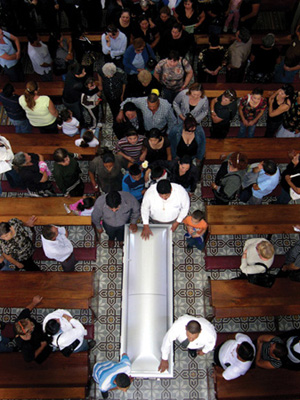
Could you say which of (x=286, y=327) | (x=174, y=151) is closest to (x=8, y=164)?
(x=174, y=151)

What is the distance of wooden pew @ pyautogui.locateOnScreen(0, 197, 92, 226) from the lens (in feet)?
16.4

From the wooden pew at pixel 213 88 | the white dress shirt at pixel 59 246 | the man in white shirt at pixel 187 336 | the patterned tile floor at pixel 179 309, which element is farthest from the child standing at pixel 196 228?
the wooden pew at pixel 213 88

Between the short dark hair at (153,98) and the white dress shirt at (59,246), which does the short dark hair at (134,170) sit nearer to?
the short dark hair at (153,98)

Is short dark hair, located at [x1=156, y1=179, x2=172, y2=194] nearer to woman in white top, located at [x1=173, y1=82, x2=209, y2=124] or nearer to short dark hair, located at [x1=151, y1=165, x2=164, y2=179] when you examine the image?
short dark hair, located at [x1=151, y1=165, x2=164, y2=179]

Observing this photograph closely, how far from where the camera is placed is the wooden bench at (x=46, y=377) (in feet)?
13.6

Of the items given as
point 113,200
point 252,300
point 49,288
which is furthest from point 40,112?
point 252,300

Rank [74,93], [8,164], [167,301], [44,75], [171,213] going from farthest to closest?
[44,75], [74,93], [8,164], [171,213], [167,301]

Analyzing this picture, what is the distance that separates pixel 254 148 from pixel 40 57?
13.3ft

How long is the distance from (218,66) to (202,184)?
2.08 m

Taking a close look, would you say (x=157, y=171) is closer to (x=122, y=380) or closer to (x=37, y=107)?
(x=37, y=107)

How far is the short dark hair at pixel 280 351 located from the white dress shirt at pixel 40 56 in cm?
578

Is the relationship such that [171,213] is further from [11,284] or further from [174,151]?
[11,284]

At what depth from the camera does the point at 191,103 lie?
16.8 ft

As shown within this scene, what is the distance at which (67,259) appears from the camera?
4.85 meters
